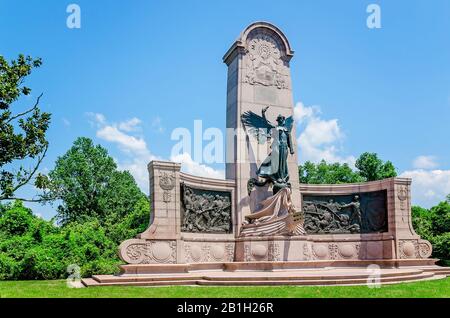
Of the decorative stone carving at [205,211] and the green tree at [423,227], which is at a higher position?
the decorative stone carving at [205,211]

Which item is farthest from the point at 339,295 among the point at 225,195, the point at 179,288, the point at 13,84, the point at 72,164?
the point at 72,164

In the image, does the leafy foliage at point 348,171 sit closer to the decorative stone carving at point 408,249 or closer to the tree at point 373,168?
the tree at point 373,168

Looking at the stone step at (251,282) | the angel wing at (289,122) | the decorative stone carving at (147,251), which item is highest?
the angel wing at (289,122)

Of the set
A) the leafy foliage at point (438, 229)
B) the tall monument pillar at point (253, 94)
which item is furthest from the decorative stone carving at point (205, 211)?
the leafy foliage at point (438, 229)

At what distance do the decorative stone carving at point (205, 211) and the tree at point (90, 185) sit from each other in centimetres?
2232

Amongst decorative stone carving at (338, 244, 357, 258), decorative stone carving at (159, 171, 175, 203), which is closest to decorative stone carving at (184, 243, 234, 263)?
decorative stone carving at (159, 171, 175, 203)

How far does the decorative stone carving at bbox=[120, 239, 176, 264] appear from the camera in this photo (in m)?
15.2

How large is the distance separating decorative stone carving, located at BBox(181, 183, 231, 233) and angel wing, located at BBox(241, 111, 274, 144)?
2955mm

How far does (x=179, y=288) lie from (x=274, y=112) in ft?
34.8

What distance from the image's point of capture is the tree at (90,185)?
4012cm

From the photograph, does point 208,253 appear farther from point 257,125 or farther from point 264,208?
point 257,125

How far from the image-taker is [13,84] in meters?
15.8

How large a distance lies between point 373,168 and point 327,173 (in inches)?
Result: 170
